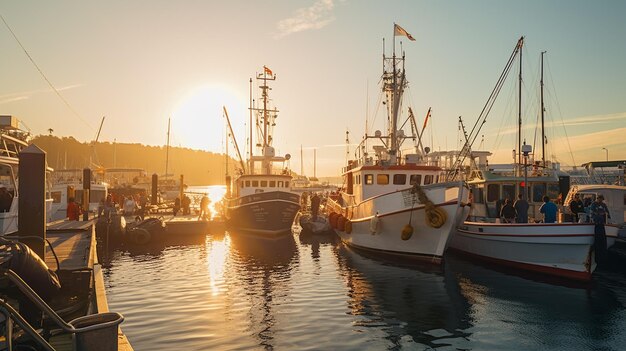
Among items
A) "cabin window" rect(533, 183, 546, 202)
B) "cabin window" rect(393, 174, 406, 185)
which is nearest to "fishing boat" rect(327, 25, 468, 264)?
"cabin window" rect(393, 174, 406, 185)

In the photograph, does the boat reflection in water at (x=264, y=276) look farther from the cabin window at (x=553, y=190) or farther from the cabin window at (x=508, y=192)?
the cabin window at (x=553, y=190)

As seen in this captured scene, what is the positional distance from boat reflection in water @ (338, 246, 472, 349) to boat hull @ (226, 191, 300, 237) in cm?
1082

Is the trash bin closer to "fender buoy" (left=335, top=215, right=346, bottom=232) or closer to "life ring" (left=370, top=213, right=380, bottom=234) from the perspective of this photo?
"life ring" (left=370, top=213, right=380, bottom=234)

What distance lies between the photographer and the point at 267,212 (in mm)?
29578

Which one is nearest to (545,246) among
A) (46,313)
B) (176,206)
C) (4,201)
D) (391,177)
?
(391,177)

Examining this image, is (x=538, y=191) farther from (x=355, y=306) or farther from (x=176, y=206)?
(x=176, y=206)

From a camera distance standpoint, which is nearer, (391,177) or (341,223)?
(391,177)

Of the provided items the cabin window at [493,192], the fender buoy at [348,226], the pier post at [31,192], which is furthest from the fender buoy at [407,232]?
the pier post at [31,192]

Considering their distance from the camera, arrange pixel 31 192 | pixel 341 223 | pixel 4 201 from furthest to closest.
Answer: pixel 341 223 → pixel 4 201 → pixel 31 192

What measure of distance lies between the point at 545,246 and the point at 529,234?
26.2 inches

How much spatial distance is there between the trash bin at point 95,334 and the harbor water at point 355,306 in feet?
11.1

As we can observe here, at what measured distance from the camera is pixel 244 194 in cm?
3253

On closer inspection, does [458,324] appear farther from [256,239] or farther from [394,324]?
[256,239]

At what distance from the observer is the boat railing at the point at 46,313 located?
5.38 meters
